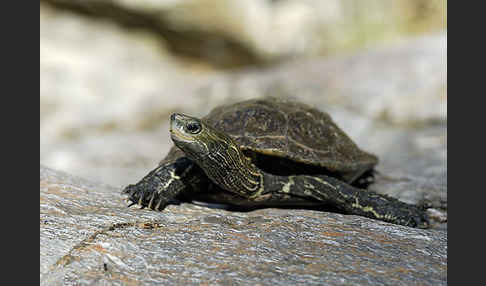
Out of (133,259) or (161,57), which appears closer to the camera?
(133,259)

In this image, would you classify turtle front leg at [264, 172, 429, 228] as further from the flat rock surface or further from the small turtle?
the flat rock surface

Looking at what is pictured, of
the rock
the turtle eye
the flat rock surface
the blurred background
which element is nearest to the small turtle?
the turtle eye

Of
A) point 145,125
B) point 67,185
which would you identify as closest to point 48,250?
point 67,185

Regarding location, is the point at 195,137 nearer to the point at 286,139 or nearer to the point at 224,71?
the point at 286,139

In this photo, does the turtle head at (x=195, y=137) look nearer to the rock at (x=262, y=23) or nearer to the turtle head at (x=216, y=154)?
the turtle head at (x=216, y=154)

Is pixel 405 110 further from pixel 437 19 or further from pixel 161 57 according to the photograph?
pixel 161 57
